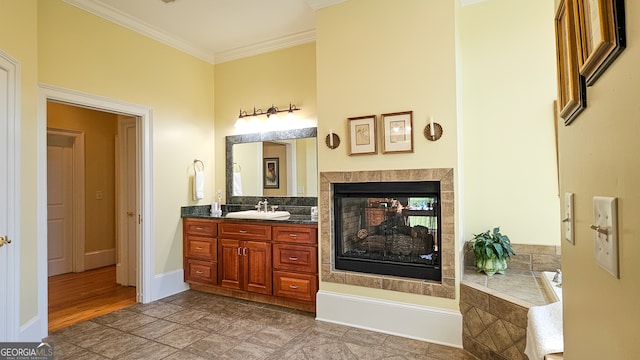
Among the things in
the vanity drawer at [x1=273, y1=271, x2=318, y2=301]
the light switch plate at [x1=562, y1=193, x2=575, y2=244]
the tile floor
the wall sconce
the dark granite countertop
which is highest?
the wall sconce

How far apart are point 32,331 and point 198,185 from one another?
6.79 ft

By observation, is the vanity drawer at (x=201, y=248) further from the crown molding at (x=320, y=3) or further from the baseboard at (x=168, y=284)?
the crown molding at (x=320, y=3)

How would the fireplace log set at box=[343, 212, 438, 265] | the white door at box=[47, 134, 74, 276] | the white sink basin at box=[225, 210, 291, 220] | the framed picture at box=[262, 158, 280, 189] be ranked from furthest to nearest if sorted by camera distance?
the white door at box=[47, 134, 74, 276] < the framed picture at box=[262, 158, 280, 189] < the white sink basin at box=[225, 210, 291, 220] < the fireplace log set at box=[343, 212, 438, 265]

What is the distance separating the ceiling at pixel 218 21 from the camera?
3.30m

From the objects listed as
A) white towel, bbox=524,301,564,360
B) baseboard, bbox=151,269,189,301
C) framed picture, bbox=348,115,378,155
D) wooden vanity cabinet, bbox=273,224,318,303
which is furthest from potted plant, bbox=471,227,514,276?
baseboard, bbox=151,269,189,301

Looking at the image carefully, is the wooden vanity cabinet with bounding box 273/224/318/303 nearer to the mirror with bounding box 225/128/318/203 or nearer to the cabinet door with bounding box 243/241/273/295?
the cabinet door with bounding box 243/241/273/295

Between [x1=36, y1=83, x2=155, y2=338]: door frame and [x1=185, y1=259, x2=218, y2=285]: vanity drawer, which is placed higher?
[x1=36, y1=83, x2=155, y2=338]: door frame

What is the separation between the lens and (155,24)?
372cm

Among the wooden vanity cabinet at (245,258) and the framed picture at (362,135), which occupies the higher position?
the framed picture at (362,135)

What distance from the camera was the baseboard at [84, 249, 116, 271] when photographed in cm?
531

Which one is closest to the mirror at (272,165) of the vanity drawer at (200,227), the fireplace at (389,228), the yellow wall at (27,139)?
the vanity drawer at (200,227)

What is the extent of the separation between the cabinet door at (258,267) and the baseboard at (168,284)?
98cm

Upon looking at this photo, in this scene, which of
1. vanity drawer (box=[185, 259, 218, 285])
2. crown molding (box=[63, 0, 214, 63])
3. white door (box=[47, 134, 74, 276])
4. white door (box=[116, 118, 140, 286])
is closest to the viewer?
crown molding (box=[63, 0, 214, 63])

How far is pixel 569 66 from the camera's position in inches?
31.3
